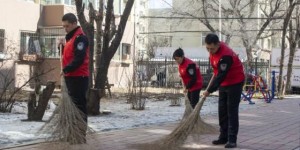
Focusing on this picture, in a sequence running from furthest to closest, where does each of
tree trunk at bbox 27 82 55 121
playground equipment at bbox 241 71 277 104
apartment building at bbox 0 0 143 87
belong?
apartment building at bbox 0 0 143 87
playground equipment at bbox 241 71 277 104
tree trunk at bbox 27 82 55 121

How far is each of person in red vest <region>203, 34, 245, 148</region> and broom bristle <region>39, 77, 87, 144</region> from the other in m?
1.82

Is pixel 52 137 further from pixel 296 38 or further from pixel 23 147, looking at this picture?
pixel 296 38

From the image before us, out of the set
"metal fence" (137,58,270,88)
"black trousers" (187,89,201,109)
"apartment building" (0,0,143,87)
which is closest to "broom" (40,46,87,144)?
"black trousers" (187,89,201,109)

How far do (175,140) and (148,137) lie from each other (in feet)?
4.58

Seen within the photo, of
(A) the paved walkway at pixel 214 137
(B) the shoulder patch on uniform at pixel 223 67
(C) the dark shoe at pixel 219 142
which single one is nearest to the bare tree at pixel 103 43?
(A) the paved walkway at pixel 214 137

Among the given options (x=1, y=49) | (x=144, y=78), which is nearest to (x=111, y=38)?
(x=144, y=78)

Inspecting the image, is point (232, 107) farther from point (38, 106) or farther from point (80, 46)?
point (38, 106)

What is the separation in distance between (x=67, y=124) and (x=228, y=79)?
2.41 m

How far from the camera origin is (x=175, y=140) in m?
7.14

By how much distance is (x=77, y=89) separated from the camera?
737 cm

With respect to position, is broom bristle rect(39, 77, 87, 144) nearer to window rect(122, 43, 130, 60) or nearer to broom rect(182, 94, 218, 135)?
broom rect(182, 94, 218, 135)

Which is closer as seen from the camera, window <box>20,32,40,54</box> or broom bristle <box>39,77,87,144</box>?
broom bristle <box>39,77,87,144</box>

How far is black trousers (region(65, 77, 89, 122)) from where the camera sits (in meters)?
7.33

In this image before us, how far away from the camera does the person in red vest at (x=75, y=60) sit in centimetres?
711
